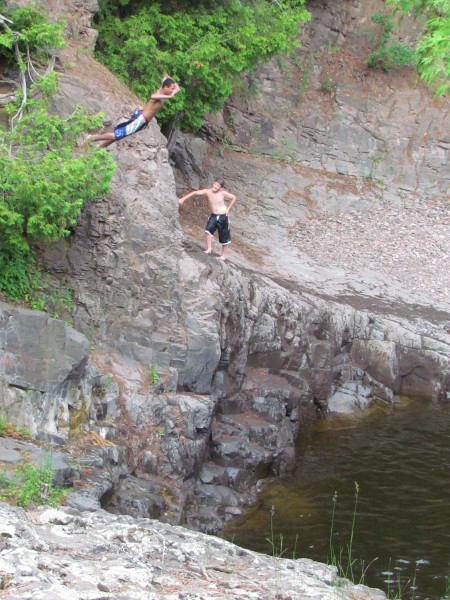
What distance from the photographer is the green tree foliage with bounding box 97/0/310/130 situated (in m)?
15.4

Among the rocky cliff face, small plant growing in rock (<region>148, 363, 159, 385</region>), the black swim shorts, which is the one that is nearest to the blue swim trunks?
the rocky cliff face

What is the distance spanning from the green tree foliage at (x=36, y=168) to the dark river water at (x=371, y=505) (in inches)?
187

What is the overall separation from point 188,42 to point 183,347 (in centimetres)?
644

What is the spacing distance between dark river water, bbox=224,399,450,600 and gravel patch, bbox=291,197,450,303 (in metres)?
4.49

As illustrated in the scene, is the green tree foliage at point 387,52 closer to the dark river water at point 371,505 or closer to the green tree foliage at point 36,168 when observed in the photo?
the dark river water at point 371,505

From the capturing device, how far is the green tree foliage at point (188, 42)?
15398 mm

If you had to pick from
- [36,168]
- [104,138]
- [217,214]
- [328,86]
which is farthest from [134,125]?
[328,86]

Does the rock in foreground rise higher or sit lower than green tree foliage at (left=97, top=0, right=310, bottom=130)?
lower

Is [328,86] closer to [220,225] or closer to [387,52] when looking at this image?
[387,52]

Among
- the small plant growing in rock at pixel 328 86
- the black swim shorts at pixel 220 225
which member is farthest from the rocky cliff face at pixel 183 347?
Result: the small plant growing in rock at pixel 328 86

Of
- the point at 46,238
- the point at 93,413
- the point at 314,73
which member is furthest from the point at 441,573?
the point at 314,73

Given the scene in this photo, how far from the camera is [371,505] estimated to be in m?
12.0

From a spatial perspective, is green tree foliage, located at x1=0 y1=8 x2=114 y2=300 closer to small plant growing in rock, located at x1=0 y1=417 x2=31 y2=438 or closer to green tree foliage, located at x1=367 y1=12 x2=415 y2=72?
small plant growing in rock, located at x1=0 y1=417 x2=31 y2=438

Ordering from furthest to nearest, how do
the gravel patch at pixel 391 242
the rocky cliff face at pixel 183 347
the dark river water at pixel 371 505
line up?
the gravel patch at pixel 391 242 < the rocky cliff face at pixel 183 347 < the dark river water at pixel 371 505
